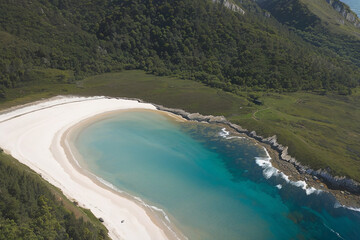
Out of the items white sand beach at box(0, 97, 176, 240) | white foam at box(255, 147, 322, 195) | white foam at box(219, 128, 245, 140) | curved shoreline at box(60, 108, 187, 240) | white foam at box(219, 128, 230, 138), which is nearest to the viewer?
curved shoreline at box(60, 108, 187, 240)

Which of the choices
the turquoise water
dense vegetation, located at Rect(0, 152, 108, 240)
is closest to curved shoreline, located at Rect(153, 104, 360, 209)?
the turquoise water

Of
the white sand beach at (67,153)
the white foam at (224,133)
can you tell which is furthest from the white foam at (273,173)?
the white sand beach at (67,153)

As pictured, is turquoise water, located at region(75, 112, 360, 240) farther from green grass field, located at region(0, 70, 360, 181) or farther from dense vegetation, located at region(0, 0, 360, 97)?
dense vegetation, located at region(0, 0, 360, 97)

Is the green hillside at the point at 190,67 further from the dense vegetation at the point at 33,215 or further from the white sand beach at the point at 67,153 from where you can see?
the white sand beach at the point at 67,153

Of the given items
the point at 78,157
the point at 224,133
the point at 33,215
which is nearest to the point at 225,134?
the point at 224,133

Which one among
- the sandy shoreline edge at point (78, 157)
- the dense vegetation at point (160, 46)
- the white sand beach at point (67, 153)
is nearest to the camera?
the sandy shoreline edge at point (78, 157)
